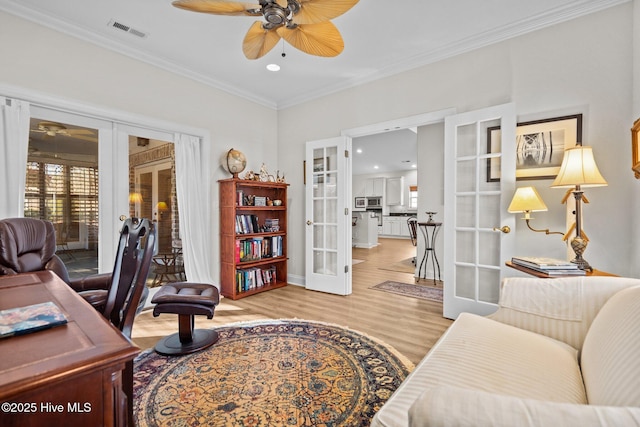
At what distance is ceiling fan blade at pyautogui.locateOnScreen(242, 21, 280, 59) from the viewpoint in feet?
7.05

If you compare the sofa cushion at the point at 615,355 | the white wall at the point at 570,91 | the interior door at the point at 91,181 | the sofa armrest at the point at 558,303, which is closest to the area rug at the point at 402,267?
the white wall at the point at 570,91

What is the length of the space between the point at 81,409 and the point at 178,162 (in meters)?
3.35

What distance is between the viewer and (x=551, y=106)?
8.57ft

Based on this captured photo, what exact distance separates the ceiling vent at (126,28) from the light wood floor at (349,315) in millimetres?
2838

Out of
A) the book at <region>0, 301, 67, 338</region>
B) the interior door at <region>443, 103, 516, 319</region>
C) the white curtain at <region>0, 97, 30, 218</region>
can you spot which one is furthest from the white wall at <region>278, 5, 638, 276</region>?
the white curtain at <region>0, 97, 30, 218</region>

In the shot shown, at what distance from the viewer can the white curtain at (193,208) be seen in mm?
3646

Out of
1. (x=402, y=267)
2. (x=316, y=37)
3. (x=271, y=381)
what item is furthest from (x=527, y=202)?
(x=402, y=267)

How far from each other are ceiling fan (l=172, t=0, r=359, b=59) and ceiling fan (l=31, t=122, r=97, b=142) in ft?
6.39

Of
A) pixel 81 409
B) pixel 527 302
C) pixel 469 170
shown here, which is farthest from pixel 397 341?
pixel 81 409

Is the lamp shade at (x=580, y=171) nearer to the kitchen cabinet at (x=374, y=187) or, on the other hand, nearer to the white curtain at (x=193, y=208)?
the white curtain at (x=193, y=208)

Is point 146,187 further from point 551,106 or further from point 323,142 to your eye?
point 551,106

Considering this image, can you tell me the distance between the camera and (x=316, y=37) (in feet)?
→ 7.07

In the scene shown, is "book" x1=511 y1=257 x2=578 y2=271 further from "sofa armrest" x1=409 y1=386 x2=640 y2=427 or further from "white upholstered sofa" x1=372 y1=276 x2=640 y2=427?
"sofa armrest" x1=409 y1=386 x2=640 y2=427

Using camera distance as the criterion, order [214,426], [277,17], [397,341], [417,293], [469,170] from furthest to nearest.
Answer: [417,293], [469,170], [397,341], [277,17], [214,426]
